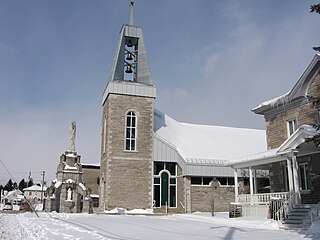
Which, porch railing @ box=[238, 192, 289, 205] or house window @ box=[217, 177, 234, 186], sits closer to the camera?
porch railing @ box=[238, 192, 289, 205]

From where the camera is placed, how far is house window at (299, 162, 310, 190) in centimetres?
1905

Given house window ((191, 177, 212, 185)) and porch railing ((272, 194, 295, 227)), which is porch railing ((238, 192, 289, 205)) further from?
house window ((191, 177, 212, 185))

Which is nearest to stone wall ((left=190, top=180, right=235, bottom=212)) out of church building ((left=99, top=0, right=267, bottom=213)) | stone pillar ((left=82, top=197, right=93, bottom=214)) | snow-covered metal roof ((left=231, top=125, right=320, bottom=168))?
church building ((left=99, top=0, right=267, bottom=213))

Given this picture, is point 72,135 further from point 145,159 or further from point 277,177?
point 277,177

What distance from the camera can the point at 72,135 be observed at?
35.6 metres

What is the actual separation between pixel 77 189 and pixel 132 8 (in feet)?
58.5

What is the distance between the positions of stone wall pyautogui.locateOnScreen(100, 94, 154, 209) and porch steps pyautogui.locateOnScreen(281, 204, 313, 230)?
15.1 meters

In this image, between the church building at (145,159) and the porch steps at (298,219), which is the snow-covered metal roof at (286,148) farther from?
the church building at (145,159)

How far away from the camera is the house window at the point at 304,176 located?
19.0 meters

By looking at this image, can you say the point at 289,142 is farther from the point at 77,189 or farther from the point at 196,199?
the point at 77,189

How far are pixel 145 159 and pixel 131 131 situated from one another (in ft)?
8.62

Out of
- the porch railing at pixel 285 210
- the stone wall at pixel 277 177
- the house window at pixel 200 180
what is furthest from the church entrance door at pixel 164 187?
the porch railing at pixel 285 210

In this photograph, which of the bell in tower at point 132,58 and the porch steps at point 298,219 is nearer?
the porch steps at point 298,219

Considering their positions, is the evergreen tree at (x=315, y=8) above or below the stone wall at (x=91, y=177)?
above
